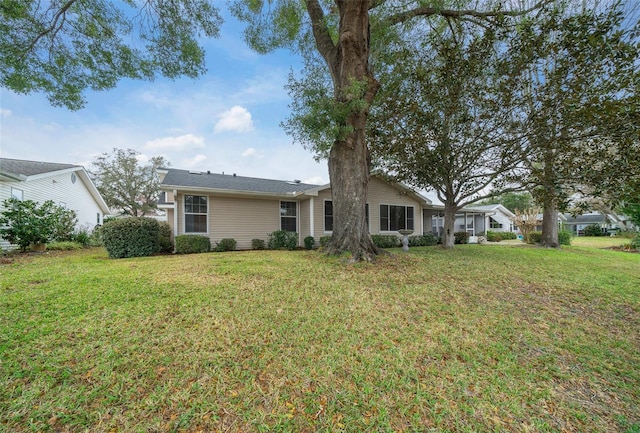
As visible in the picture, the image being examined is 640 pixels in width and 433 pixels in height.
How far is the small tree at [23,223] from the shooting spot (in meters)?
9.79

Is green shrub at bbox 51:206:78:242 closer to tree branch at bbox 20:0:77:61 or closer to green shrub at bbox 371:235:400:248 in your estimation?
tree branch at bbox 20:0:77:61

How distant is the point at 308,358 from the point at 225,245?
929 centimetres

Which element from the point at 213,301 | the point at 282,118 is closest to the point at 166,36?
the point at 282,118

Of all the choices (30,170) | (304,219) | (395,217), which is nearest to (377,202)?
(395,217)

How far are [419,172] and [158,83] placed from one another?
1015 centimetres

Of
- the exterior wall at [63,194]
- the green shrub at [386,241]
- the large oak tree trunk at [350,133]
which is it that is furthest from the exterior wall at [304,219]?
the exterior wall at [63,194]

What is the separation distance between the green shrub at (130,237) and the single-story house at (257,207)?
1.09m

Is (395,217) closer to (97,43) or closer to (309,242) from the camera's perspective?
(309,242)

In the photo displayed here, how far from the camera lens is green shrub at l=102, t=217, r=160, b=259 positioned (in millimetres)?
8906

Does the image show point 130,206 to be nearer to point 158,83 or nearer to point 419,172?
point 158,83

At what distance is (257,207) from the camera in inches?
491

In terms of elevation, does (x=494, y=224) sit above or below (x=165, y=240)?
above

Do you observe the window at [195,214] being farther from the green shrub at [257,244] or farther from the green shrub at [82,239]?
the green shrub at [82,239]

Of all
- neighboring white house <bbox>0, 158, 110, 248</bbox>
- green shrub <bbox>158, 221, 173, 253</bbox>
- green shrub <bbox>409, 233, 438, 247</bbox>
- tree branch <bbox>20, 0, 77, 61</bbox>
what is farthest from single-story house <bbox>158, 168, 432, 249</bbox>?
neighboring white house <bbox>0, 158, 110, 248</bbox>
